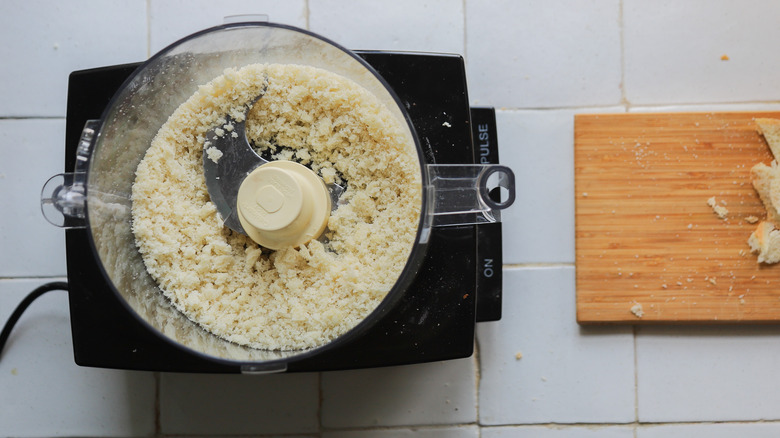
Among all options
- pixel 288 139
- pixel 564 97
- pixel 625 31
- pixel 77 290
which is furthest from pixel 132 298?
pixel 625 31

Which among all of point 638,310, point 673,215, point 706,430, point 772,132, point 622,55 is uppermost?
point 622,55

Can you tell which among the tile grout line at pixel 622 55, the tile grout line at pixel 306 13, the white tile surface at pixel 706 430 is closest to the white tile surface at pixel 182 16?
the tile grout line at pixel 306 13

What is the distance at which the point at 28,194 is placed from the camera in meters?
0.72

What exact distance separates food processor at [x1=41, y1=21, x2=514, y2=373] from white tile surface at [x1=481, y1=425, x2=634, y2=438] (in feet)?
0.73

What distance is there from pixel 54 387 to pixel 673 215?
0.84m

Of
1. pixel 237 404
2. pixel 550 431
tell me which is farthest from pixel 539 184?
pixel 237 404

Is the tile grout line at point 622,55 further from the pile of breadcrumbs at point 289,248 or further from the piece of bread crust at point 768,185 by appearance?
the pile of breadcrumbs at point 289,248

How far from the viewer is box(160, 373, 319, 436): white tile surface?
716 mm

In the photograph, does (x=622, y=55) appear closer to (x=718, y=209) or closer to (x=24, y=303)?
(x=718, y=209)

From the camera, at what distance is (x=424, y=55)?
0.56 meters

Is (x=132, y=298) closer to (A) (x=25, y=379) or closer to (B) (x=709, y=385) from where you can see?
(A) (x=25, y=379)

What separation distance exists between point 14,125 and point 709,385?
983 mm

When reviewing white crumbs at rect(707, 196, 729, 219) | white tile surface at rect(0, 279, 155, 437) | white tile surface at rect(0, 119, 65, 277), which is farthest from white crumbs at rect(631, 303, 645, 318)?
white tile surface at rect(0, 119, 65, 277)

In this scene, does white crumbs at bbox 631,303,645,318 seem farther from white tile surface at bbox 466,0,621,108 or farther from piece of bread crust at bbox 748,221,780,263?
white tile surface at bbox 466,0,621,108
